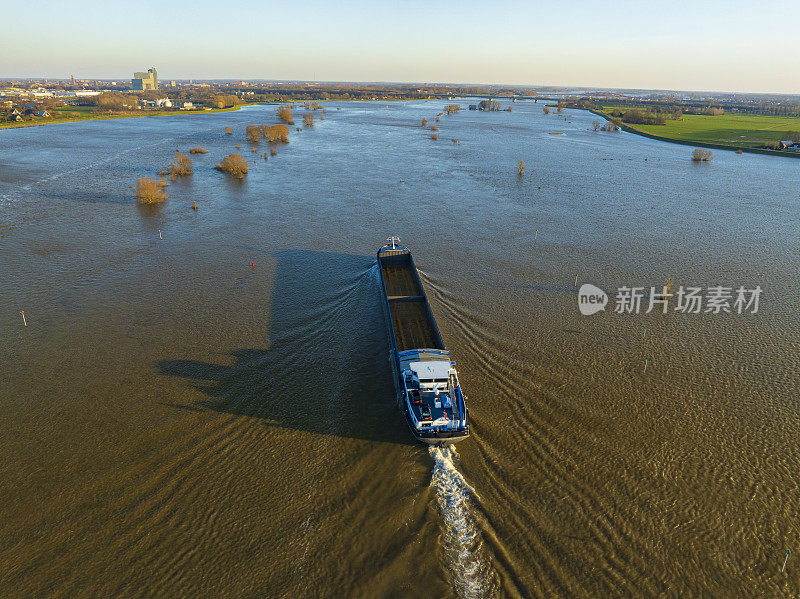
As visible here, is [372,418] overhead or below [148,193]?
below

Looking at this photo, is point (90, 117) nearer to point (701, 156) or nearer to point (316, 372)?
point (316, 372)

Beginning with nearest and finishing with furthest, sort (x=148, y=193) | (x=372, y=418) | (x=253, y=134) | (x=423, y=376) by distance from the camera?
(x=423, y=376) < (x=372, y=418) < (x=148, y=193) < (x=253, y=134)

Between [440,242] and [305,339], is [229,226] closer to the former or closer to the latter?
[440,242]

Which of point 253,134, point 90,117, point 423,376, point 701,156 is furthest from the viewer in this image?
point 90,117

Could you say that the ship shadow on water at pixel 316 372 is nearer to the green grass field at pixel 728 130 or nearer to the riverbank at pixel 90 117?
the green grass field at pixel 728 130

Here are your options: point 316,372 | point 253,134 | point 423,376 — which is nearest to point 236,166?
point 253,134

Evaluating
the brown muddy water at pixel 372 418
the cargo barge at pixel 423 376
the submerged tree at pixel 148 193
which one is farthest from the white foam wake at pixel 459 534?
the submerged tree at pixel 148 193

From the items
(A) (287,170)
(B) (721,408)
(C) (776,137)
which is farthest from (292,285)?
(C) (776,137)

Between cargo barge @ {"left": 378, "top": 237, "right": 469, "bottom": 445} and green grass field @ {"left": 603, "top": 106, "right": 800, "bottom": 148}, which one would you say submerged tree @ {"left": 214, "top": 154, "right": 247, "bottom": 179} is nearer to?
cargo barge @ {"left": 378, "top": 237, "right": 469, "bottom": 445}
